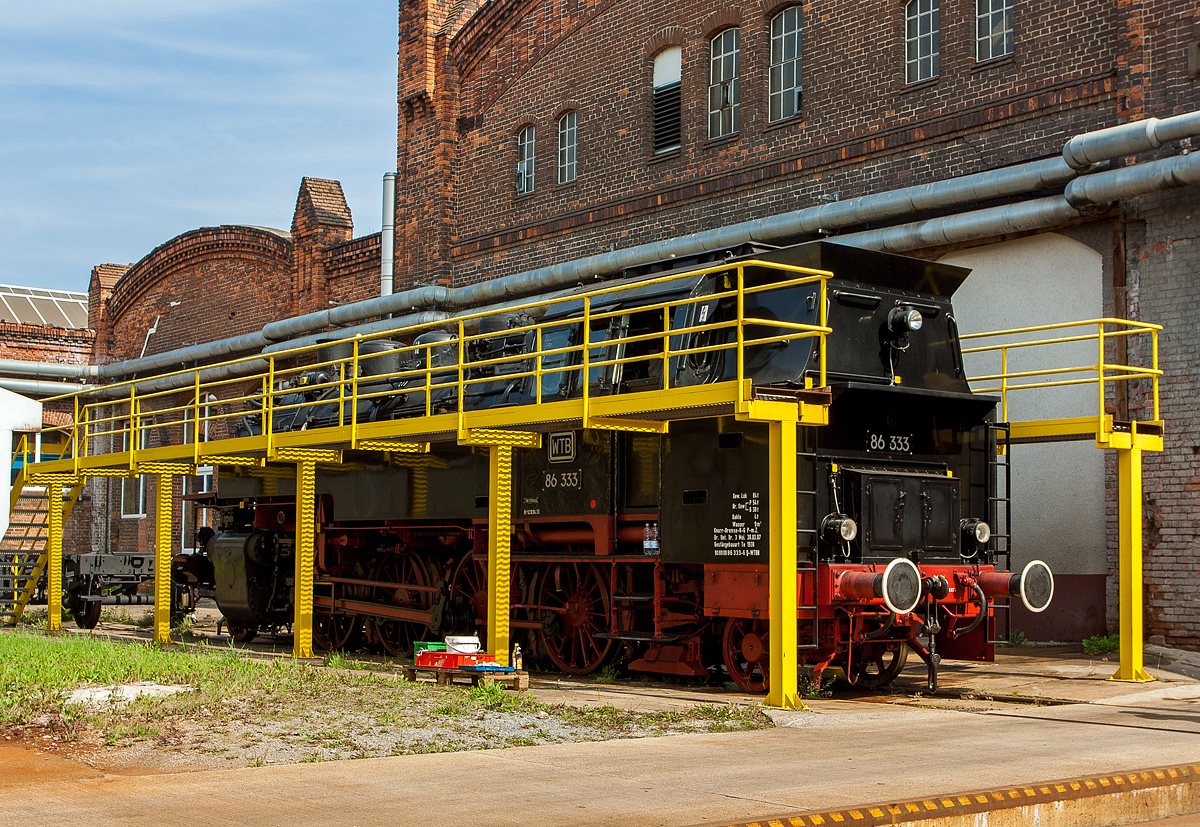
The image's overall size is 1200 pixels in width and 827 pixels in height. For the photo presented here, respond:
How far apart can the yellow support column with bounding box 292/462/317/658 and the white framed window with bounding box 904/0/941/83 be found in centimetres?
906

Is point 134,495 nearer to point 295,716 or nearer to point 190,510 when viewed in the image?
point 190,510

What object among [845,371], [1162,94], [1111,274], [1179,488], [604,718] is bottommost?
[604,718]

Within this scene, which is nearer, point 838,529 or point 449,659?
point 838,529

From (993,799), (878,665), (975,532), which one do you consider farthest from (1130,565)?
(993,799)

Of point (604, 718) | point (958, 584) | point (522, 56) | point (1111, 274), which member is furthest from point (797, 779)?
point (522, 56)

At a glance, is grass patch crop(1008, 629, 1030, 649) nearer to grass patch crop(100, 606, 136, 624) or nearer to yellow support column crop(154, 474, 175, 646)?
yellow support column crop(154, 474, 175, 646)

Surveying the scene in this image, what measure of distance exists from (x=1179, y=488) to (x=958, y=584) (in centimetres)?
381

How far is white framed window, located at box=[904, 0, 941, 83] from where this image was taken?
1647 centimetres

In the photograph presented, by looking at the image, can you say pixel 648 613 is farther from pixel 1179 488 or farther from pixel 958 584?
pixel 1179 488

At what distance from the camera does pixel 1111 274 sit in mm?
14102

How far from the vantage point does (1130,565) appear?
12047mm

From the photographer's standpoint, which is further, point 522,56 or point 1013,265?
point 522,56

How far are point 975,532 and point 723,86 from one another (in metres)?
9.86

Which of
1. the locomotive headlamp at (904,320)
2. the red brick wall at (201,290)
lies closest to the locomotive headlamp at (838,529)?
the locomotive headlamp at (904,320)
